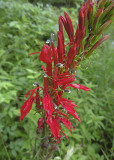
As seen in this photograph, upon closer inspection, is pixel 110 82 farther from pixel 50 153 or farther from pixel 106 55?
pixel 50 153

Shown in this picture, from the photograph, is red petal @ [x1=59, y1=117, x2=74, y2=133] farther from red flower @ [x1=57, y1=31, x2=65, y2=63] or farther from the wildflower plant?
red flower @ [x1=57, y1=31, x2=65, y2=63]

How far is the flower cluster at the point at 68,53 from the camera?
635 millimetres

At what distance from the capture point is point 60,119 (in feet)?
2.56

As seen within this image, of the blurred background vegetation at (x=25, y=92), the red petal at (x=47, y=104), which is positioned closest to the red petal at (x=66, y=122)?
the red petal at (x=47, y=104)

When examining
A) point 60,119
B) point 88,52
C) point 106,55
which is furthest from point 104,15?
point 106,55

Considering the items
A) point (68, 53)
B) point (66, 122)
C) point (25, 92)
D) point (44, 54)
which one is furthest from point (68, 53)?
point (25, 92)

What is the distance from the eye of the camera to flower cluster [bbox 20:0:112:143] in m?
0.63

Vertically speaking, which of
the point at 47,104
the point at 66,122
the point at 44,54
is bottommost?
the point at 66,122

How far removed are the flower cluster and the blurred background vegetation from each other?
0.53 metres

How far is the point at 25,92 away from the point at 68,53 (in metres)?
0.95

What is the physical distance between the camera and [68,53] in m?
0.69

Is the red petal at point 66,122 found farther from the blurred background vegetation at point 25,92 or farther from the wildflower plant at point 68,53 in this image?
the blurred background vegetation at point 25,92

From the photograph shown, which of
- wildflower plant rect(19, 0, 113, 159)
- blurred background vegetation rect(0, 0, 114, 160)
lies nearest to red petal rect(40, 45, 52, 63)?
wildflower plant rect(19, 0, 113, 159)

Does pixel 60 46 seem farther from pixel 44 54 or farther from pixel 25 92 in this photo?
pixel 25 92
